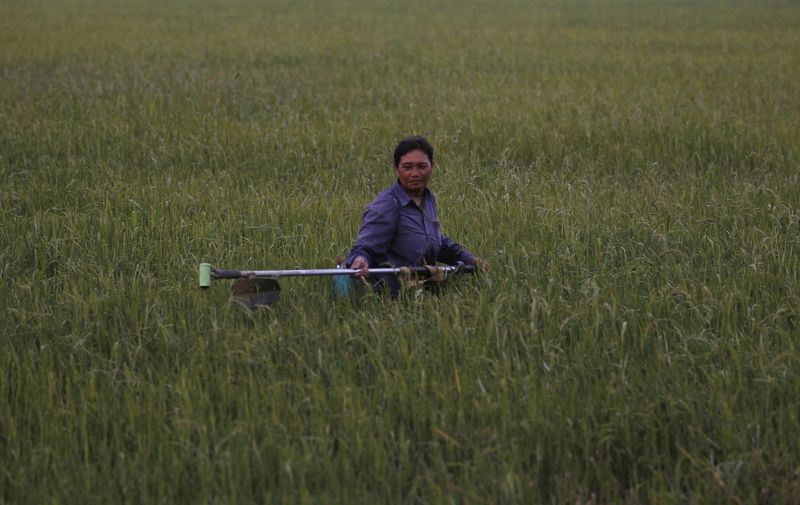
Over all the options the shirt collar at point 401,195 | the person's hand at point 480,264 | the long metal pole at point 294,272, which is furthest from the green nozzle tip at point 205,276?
the person's hand at point 480,264

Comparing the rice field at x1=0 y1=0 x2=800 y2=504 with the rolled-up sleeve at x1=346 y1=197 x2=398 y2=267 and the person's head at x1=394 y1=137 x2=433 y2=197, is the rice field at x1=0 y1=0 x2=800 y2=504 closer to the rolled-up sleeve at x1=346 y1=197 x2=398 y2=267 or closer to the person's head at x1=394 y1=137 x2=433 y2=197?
the rolled-up sleeve at x1=346 y1=197 x2=398 y2=267

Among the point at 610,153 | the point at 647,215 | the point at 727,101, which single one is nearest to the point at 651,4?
the point at 727,101

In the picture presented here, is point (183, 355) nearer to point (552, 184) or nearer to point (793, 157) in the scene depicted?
point (552, 184)

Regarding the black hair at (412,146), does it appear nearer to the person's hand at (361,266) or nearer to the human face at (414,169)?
the human face at (414,169)

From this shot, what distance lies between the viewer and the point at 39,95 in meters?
10.4

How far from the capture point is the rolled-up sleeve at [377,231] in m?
4.23

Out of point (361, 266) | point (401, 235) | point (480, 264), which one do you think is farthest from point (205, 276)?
point (480, 264)

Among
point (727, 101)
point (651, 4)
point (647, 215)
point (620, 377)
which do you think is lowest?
point (620, 377)

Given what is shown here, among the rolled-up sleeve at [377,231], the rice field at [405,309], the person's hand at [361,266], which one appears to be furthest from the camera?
the rolled-up sleeve at [377,231]

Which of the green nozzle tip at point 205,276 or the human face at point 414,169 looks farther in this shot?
the human face at point 414,169

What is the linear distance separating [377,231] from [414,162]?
33cm

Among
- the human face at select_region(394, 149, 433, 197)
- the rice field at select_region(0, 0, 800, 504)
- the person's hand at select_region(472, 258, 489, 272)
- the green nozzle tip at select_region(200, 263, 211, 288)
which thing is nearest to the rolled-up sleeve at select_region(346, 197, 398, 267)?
the human face at select_region(394, 149, 433, 197)

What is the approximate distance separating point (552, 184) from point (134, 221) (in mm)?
2710

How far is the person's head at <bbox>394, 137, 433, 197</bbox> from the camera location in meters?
4.29
